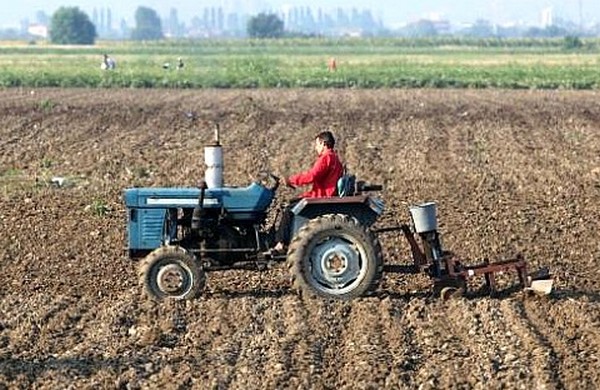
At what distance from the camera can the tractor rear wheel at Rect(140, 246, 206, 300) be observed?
10.9 meters

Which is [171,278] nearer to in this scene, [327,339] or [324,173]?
[324,173]

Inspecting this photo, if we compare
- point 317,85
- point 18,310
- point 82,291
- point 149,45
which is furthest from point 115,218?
point 149,45

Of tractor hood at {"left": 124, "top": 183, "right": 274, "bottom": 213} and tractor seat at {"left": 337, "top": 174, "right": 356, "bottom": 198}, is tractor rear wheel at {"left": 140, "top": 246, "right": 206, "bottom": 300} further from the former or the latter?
tractor seat at {"left": 337, "top": 174, "right": 356, "bottom": 198}

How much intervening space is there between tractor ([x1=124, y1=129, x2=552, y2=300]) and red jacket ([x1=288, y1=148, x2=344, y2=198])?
98 millimetres

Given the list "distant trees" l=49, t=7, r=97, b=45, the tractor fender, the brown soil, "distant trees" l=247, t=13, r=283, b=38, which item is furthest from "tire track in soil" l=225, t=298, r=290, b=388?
"distant trees" l=247, t=13, r=283, b=38

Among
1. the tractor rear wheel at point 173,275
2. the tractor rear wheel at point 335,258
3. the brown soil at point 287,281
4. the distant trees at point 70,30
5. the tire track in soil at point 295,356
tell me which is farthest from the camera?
the distant trees at point 70,30

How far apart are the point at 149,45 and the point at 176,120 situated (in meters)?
73.6

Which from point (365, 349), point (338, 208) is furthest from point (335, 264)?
point (365, 349)

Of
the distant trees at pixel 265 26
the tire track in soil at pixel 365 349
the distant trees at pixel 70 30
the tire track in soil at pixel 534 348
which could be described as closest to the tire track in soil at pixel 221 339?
the tire track in soil at pixel 365 349

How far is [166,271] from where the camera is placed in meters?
10.9

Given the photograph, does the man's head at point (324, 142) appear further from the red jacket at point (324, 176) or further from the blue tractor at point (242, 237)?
the blue tractor at point (242, 237)

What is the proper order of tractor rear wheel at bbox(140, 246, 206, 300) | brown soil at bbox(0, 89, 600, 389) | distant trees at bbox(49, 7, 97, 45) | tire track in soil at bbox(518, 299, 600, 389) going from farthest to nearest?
distant trees at bbox(49, 7, 97, 45) → tractor rear wheel at bbox(140, 246, 206, 300) → brown soil at bbox(0, 89, 600, 389) → tire track in soil at bbox(518, 299, 600, 389)

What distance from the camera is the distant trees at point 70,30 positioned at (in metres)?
126

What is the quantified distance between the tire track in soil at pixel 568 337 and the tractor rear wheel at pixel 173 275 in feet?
8.50
